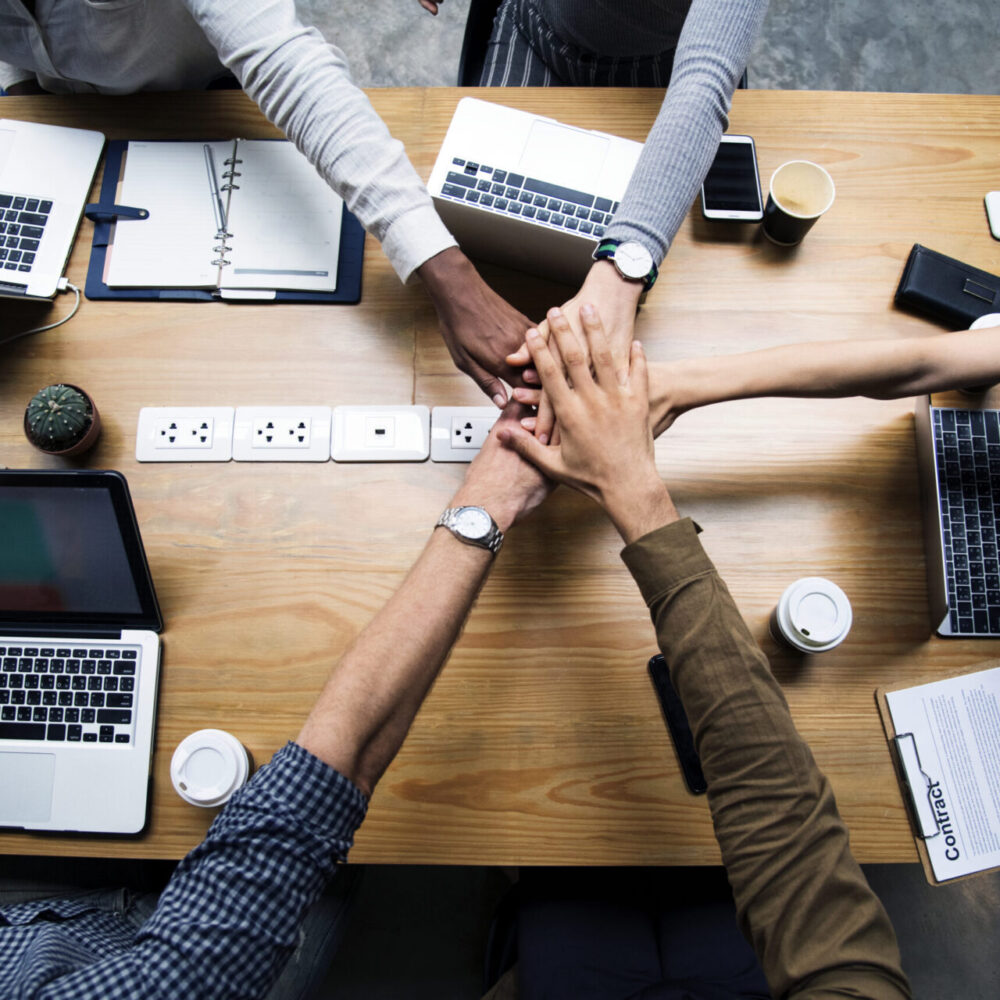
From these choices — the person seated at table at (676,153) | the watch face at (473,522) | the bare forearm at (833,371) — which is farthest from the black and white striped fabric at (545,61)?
the watch face at (473,522)

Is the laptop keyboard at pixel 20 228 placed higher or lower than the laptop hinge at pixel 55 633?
higher

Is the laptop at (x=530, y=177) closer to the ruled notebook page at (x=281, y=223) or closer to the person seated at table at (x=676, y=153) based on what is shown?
the person seated at table at (x=676, y=153)

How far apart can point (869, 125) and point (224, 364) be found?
107 cm

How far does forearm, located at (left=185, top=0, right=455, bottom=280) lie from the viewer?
1.00 metres

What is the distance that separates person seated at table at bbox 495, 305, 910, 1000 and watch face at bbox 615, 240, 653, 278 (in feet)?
0.25

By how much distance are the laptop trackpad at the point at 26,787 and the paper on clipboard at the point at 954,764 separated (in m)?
1.10

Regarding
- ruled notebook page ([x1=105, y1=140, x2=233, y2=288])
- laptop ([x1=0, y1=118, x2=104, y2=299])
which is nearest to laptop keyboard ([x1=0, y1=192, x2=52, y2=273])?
laptop ([x1=0, y1=118, x2=104, y2=299])

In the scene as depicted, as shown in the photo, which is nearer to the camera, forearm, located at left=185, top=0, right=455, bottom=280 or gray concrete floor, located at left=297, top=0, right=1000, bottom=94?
forearm, located at left=185, top=0, right=455, bottom=280

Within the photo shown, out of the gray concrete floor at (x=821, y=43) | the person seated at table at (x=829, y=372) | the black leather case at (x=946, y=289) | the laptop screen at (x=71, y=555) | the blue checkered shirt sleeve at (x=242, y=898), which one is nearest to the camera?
the blue checkered shirt sleeve at (x=242, y=898)

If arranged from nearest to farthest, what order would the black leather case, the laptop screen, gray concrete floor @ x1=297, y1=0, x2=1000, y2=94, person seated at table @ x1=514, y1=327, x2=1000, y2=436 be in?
1. the laptop screen
2. person seated at table @ x1=514, y1=327, x2=1000, y2=436
3. the black leather case
4. gray concrete floor @ x1=297, y1=0, x2=1000, y2=94

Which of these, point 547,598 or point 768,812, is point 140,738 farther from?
point 768,812

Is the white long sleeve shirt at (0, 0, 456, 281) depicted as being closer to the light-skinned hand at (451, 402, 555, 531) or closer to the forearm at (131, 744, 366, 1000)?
the light-skinned hand at (451, 402, 555, 531)

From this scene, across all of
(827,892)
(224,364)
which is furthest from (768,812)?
(224,364)

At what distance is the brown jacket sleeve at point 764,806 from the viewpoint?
719mm
